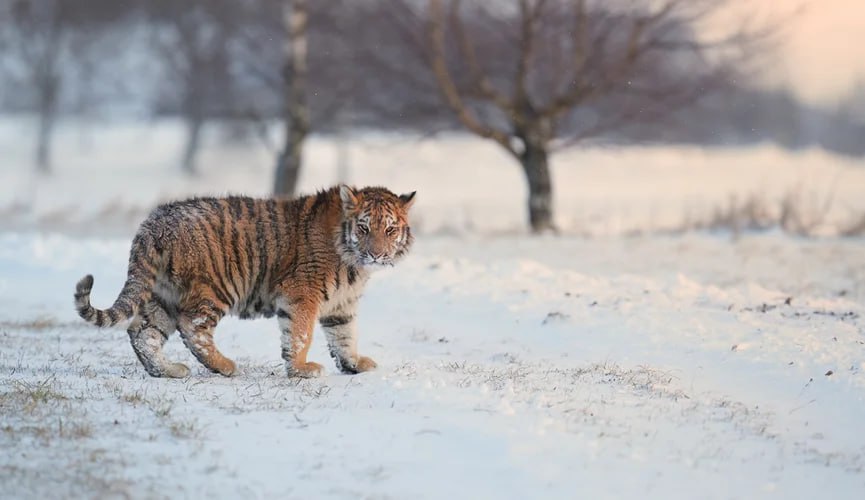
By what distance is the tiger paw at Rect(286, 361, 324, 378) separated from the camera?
8.38m

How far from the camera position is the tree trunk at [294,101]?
73.8 feet

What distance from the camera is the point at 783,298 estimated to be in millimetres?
11773

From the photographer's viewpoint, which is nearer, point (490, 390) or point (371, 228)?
point (490, 390)

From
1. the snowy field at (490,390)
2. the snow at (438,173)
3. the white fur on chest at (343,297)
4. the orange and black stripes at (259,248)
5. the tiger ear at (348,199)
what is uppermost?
the snow at (438,173)

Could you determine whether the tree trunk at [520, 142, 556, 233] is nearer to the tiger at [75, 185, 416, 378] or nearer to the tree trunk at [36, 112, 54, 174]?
the tiger at [75, 185, 416, 378]

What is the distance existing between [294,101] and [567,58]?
589cm

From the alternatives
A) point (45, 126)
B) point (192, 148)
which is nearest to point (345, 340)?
point (192, 148)

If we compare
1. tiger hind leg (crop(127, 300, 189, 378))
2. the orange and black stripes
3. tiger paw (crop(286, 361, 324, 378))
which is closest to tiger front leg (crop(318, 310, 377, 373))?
the orange and black stripes

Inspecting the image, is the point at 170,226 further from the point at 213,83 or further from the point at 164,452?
the point at 213,83

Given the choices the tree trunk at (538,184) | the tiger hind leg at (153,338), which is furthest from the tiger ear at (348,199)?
the tree trunk at (538,184)

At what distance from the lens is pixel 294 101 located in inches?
910

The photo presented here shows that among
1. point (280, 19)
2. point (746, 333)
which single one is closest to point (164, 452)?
point (746, 333)

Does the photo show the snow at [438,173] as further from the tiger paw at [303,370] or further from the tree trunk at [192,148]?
the tiger paw at [303,370]

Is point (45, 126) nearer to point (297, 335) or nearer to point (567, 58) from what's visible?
point (567, 58)
